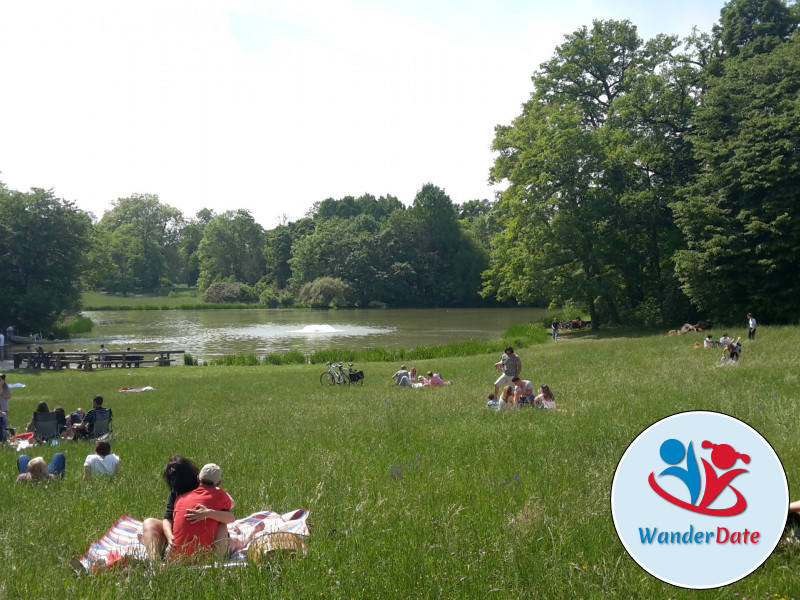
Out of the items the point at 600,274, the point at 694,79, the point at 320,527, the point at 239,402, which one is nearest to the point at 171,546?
the point at 320,527

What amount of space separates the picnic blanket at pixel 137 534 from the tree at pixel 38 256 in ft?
182

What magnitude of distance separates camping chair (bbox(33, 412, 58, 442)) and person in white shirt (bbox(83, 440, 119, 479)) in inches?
214

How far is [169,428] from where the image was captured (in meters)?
13.8

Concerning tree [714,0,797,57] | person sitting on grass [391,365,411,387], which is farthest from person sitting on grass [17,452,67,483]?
tree [714,0,797,57]

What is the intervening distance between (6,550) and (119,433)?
8714 mm

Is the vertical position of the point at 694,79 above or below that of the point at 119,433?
above

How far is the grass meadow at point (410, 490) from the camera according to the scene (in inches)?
184

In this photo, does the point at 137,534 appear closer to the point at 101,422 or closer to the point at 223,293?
the point at 101,422

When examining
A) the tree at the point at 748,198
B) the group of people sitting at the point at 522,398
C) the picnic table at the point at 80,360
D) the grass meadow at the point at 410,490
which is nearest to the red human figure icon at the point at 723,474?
the grass meadow at the point at 410,490

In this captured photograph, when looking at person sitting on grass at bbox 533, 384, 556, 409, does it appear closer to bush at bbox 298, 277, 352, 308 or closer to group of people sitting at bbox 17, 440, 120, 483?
group of people sitting at bbox 17, 440, 120, 483

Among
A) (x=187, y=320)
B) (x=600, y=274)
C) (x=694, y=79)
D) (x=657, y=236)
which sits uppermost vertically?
(x=694, y=79)

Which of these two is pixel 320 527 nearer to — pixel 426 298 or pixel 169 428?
pixel 169 428

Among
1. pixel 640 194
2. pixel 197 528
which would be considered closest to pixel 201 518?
pixel 197 528

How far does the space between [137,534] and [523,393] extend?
10.2 meters
